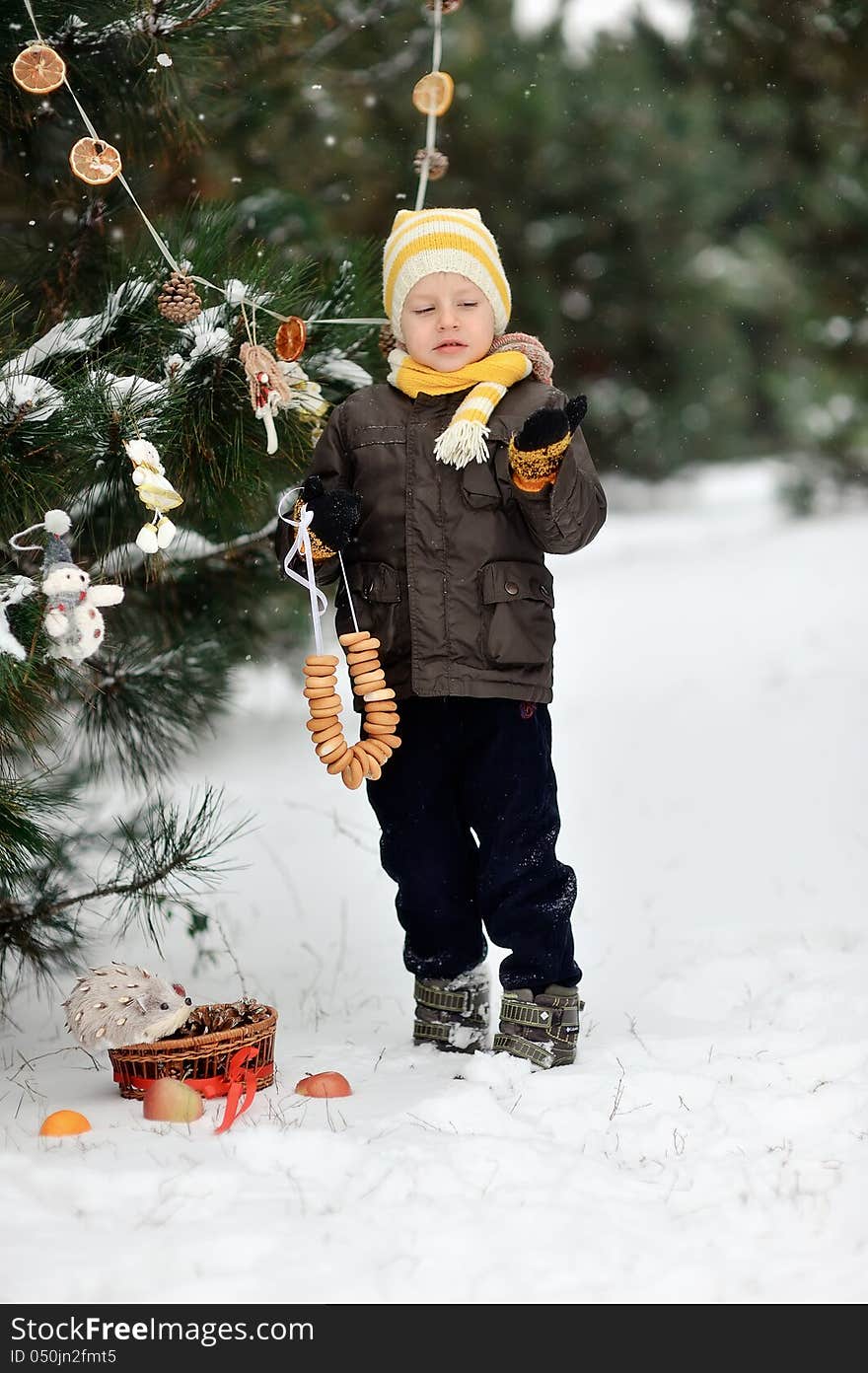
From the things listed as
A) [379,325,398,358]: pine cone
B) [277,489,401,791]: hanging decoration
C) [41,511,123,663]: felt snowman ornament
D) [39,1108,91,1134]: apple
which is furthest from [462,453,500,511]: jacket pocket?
[39,1108,91,1134]: apple

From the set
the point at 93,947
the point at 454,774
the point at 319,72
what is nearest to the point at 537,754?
the point at 454,774

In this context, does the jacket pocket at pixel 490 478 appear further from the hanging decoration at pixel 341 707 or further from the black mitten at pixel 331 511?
the hanging decoration at pixel 341 707

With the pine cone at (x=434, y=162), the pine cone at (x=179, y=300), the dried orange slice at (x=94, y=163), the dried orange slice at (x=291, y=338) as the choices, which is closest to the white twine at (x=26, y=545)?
the pine cone at (x=179, y=300)

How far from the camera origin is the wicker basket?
257cm

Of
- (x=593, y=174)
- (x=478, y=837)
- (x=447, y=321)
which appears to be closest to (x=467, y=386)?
(x=447, y=321)

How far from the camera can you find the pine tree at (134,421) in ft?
8.09

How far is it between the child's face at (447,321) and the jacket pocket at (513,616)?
0.45 m

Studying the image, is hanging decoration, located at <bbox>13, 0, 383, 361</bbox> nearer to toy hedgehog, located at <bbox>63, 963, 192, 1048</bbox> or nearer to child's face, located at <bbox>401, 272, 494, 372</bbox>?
child's face, located at <bbox>401, 272, 494, 372</bbox>

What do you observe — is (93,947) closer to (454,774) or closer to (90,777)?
(90,777)

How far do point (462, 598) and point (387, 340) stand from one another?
0.69 m

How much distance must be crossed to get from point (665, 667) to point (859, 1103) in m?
5.05

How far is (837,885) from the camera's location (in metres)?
4.08

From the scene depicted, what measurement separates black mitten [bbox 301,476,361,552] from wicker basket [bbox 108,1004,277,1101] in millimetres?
966

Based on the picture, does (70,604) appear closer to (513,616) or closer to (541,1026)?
(513,616)
